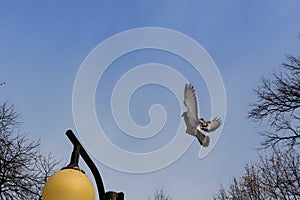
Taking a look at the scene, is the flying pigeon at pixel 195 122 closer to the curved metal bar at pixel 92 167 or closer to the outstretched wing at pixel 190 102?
the outstretched wing at pixel 190 102

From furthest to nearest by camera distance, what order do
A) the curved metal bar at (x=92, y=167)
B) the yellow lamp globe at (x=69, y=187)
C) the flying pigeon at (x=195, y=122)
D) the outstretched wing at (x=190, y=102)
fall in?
the outstretched wing at (x=190, y=102)
the flying pigeon at (x=195, y=122)
the curved metal bar at (x=92, y=167)
the yellow lamp globe at (x=69, y=187)

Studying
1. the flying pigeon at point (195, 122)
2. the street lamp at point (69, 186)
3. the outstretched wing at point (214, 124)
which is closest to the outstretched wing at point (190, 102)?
the flying pigeon at point (195, 122)

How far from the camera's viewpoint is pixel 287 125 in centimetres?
1330

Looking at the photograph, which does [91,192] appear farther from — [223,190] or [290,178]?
[223,190]

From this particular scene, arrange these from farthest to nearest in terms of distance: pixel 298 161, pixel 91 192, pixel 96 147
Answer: pixel 298 161, pixel 96 147, pixel 91 192

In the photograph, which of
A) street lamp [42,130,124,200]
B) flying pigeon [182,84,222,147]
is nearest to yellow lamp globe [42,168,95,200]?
street lamp [42,130,124,200]

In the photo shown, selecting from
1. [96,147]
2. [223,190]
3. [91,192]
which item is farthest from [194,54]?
[223,190]

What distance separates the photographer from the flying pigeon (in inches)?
133

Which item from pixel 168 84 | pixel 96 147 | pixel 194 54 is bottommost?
pixel 96 147

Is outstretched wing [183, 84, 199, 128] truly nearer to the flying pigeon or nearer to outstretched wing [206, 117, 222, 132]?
the flying pigeon

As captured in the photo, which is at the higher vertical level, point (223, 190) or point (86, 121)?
point (223, 190)

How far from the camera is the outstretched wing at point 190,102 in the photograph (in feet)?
12.0

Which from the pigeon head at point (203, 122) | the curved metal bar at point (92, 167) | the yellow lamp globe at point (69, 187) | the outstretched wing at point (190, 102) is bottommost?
the yellow lamp globe at point (69, 187)

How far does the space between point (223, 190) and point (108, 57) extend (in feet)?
54.3
